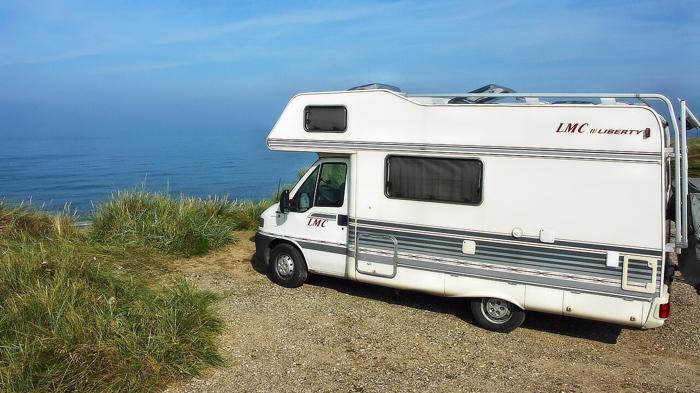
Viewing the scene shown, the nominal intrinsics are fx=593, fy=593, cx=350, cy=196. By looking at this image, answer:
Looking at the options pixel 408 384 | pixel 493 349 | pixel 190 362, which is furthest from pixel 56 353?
pixel 493 349

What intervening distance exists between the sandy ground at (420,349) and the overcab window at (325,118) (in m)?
2.40

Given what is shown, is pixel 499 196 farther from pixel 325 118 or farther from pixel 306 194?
pixel 306 194

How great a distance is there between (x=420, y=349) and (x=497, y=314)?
112 centimetres

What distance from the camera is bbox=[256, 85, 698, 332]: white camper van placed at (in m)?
6.08

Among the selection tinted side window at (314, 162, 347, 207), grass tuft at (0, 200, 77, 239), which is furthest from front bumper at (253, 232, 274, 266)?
grass tuft at (0, 200, 77, 239)

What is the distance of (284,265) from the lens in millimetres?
8875

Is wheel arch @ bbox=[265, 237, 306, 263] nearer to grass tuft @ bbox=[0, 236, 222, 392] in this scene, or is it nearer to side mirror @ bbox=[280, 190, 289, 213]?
side mirror @ bbox=[280, 190, 289, 213]

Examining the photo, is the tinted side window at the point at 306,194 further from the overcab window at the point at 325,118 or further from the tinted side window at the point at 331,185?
the overcab window at the point at 325,118

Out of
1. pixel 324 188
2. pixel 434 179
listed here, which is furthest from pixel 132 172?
pixel 434 179

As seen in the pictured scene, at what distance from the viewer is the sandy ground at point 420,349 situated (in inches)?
228

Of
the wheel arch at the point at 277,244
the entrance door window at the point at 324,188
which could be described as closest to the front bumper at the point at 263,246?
the wheel arch at the point at 277,244

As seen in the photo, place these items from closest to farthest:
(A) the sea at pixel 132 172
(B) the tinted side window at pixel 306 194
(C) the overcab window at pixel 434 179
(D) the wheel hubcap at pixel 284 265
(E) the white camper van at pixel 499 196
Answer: (E) the white camper van at pixel 499 196, (C) the overcab window at pixel 434 179, (B) the tinted side window at pixel 306 194, (D) the wheel hubcap at pixel 284 265, (A) the sea at pixel 132 172

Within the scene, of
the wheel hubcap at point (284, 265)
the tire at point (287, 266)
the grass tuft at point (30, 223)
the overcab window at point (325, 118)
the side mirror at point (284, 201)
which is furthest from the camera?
the grass tuft at point (30, 223)

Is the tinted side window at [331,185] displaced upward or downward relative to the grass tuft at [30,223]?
upward
